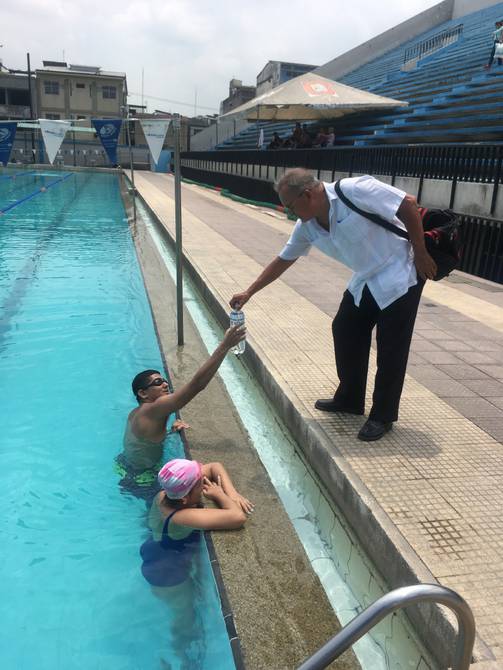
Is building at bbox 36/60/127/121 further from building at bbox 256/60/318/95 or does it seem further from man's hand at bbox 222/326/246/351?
man's hand at bbox 222/326/246/351

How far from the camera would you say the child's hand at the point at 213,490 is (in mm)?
2992

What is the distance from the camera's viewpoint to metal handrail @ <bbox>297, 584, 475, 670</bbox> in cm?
131

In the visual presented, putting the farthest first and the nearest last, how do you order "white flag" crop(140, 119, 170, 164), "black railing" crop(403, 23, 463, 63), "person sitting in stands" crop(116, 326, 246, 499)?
"black railing" crop(403, 23, 463, 63) → "white flag" crop(140, 119, 170, 164) → "person sitting in stands" crop(116, 326, 246, 499)

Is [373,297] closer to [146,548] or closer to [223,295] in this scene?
[146,548]

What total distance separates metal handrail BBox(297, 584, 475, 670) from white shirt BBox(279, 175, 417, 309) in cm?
177

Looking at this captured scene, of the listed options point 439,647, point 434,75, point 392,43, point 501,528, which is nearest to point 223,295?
point 501,528

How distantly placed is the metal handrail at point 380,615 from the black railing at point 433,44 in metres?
31.6

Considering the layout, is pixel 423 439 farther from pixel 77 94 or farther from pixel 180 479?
pixel 77 94

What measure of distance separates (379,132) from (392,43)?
24062 millimetres

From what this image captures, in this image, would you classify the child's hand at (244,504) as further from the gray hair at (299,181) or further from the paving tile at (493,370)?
the paving tile at (493,370)

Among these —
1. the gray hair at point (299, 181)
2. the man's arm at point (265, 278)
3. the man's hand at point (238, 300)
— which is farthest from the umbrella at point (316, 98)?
the gray hair at point (299, 181)

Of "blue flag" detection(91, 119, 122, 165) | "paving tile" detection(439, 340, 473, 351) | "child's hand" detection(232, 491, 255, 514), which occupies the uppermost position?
"blue flag" detection(91, 119, 122, 165)

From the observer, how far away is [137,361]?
19.3ft

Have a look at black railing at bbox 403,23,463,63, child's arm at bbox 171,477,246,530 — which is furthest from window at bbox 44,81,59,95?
child's arm at bbox 171,477,246,530
